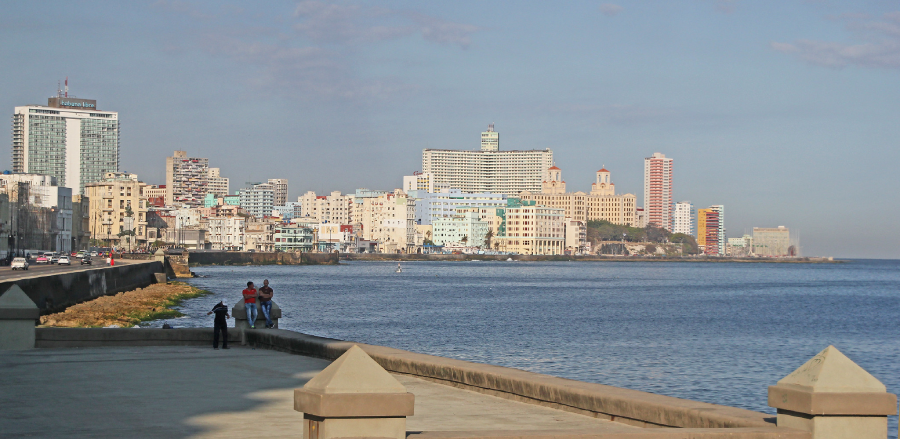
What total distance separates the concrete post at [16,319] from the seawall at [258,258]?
14635 cm

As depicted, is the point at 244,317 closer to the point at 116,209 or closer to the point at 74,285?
the point at 74,285

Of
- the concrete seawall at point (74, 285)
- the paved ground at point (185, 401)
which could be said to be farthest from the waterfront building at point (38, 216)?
the paved ground at point (185, 401)

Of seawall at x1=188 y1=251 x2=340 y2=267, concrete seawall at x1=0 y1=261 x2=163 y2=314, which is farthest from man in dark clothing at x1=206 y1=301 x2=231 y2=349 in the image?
seawall at x1=188 y1=251 x2=340 y2=267

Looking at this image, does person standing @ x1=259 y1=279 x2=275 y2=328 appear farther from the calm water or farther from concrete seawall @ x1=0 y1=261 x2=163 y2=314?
the calm water

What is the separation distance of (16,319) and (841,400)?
1516cm

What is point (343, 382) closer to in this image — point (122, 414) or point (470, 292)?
point (122, 414)

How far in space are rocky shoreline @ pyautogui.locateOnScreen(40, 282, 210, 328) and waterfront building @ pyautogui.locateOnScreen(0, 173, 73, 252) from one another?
50319 mm

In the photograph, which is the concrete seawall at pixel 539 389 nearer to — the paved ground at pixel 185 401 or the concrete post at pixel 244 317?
the paved ground at pixel 185 401

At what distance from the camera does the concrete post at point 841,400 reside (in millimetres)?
7367

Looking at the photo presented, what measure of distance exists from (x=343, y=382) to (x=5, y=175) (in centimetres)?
16270

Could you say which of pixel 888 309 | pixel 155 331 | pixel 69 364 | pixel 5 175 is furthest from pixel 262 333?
pixel 5 175

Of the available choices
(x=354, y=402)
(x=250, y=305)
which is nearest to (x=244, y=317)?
(x=250, y=305)

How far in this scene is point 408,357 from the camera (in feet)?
47.0

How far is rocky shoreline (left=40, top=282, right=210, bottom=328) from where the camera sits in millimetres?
33719
